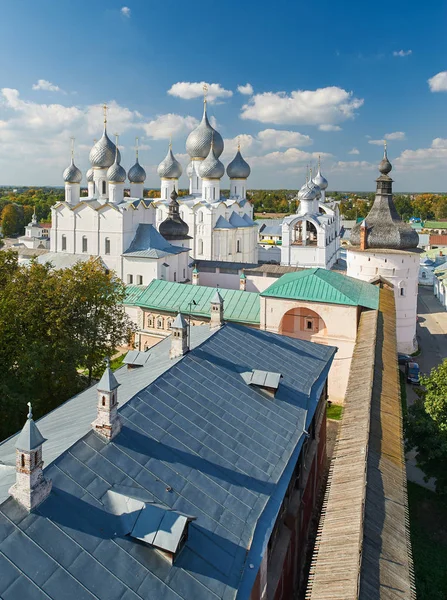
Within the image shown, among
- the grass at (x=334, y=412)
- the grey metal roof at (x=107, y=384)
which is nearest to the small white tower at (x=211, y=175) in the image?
the grass at (x=334, y=412)

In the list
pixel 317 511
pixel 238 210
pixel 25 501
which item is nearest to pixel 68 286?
pixel 317 511

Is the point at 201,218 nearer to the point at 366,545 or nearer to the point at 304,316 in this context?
the point at 304,316

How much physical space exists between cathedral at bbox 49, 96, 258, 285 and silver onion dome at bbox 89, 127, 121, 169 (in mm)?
74

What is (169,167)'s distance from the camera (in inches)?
1881

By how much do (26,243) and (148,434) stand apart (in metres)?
56.8

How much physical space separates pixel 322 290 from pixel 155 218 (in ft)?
73.0

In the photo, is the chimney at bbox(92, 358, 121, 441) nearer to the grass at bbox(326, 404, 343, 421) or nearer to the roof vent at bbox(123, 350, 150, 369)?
the roof vent at bbox(123, 350, 150, 369)

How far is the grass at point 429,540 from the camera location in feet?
37.5

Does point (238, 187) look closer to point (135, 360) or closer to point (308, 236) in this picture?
point (308, 236)

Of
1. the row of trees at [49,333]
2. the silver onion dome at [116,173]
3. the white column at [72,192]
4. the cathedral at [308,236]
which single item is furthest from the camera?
the cathedral at [308,236]

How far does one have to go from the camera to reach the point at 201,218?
42938mm

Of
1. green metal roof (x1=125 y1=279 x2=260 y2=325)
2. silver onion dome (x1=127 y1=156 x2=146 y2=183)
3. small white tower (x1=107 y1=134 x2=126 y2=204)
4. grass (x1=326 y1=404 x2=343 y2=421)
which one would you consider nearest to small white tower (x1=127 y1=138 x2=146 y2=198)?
silver onion dome (x1=127 y1=156 x2=146 y2=183)

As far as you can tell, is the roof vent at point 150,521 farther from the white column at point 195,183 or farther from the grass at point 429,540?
the white column at point 195,183

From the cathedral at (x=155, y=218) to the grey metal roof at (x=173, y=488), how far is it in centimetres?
2217
